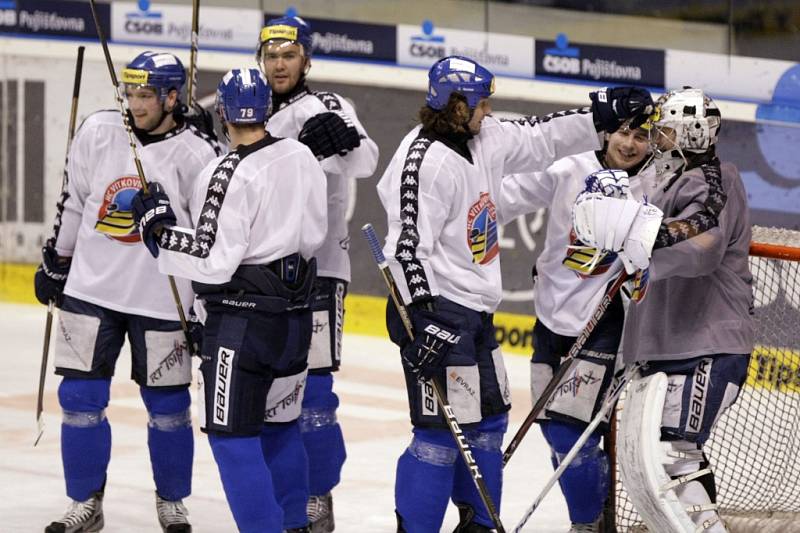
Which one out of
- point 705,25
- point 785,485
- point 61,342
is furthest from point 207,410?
point 705,25

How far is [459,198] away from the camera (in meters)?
4.31

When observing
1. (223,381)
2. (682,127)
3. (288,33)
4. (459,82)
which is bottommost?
(223,381)

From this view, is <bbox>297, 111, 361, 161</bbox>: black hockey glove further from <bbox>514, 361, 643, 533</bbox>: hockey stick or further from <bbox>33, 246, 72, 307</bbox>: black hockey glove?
<bbox>514, 361, 643, 533</bbox>: hockey stick

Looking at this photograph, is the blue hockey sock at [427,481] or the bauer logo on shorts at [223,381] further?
the blue hockey sock at [427,481]

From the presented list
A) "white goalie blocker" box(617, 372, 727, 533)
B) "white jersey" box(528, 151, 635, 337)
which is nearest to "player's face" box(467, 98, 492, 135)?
"white jersey" box(528, 151, 635, 337)

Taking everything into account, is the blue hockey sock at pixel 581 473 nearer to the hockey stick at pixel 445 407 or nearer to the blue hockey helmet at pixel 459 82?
the hockey stick at pixel 445 407

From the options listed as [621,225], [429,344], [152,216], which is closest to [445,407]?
[429,344]

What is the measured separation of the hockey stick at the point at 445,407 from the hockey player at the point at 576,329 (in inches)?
15.7

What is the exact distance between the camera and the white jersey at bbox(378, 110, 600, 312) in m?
4.23

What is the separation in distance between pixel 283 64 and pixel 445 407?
1363mm

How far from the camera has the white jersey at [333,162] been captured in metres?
4.97

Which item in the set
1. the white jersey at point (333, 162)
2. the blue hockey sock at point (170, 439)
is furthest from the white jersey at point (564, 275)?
the blue hockey sock at point (170, 439)

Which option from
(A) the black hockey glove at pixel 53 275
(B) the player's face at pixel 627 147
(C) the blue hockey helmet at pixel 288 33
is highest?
(C) the blue hockey helmet at pixel 288 33

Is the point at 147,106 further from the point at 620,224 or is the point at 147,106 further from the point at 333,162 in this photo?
the point at 620,224
